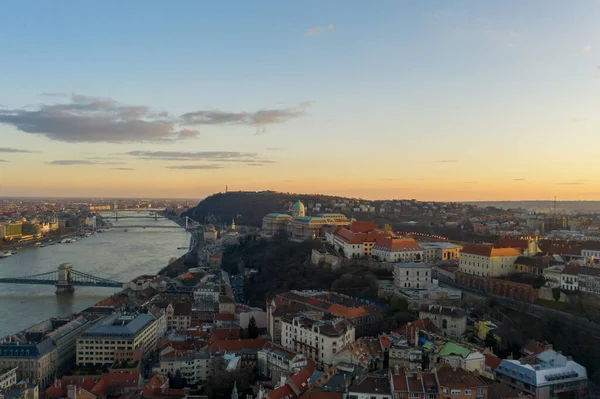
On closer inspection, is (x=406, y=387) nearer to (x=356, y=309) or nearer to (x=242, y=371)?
(x=242, y=371)

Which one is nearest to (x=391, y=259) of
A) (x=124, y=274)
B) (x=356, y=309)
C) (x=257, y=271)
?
(x=356, y=309)

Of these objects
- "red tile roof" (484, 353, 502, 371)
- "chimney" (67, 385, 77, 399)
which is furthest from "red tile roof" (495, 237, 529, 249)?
"chimney" (67, 385, 77, 399)

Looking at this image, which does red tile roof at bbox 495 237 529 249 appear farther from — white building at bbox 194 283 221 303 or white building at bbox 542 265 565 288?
white building at bbox 194 283 221 303

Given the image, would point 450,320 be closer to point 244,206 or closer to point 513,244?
point 513,244

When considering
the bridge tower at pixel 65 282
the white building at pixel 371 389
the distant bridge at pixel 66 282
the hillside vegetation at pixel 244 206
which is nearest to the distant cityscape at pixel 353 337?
the white building at pixel 371 389

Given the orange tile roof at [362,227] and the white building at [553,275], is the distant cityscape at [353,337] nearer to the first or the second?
the white building at [553,275]

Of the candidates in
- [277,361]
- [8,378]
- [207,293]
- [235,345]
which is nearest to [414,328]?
[277,361]
